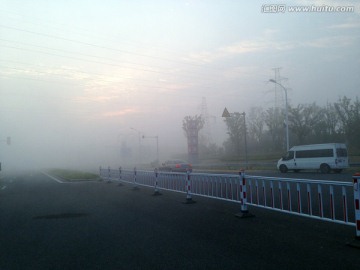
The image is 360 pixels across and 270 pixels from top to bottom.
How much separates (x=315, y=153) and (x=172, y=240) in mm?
24737

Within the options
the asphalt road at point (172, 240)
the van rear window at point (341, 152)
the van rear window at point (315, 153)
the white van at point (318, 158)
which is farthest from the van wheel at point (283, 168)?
the asphalt road at point (172, 240)

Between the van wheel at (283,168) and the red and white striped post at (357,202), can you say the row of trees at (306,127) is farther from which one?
the red and white striped post at (357,202)

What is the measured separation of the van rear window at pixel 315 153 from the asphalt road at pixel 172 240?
19597mm

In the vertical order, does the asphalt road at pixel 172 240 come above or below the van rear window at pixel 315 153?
below

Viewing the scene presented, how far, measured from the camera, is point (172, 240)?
772 centimetres

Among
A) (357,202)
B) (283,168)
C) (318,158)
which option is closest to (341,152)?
(318,158)

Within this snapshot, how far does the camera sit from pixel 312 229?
8.37 meters

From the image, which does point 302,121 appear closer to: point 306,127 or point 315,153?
point 306,127

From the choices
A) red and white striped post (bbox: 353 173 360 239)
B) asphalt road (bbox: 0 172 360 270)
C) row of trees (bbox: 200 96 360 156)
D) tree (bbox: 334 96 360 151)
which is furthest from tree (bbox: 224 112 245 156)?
red and white striped post (bbox: 353 173 360 239)

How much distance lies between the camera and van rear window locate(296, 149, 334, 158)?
28422mm

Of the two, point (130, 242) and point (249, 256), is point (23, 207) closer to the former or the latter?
point (130, 242)

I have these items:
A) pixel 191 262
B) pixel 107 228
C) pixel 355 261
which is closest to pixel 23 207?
pixel 107 228

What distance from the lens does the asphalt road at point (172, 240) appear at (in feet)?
20.0

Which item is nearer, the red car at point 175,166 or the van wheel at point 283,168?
the van wheel at point 283,168
